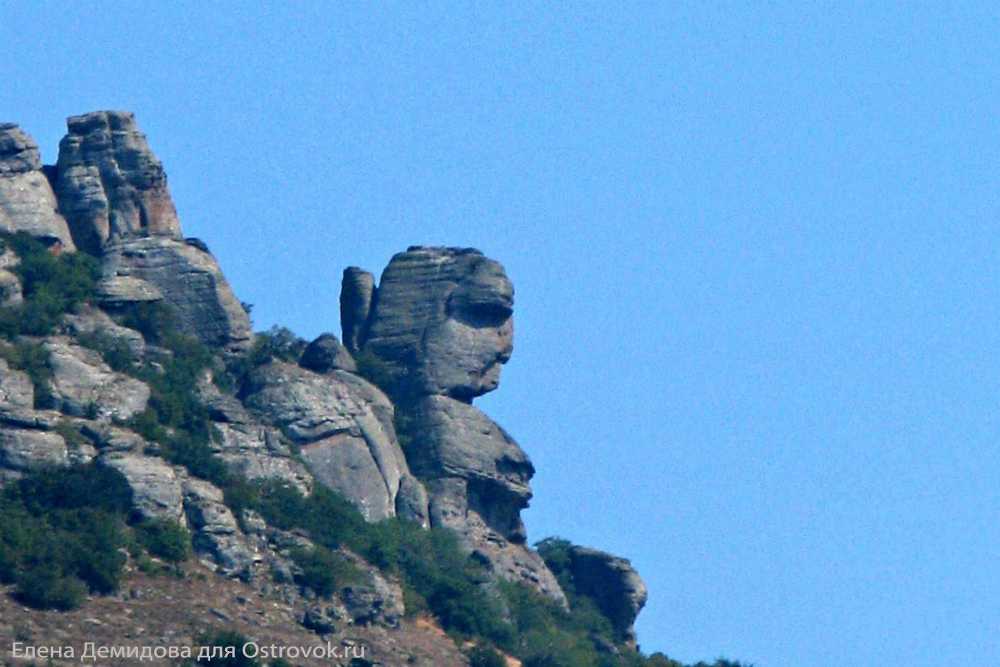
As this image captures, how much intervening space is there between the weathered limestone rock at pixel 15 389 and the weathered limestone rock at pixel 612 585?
78.3 ft

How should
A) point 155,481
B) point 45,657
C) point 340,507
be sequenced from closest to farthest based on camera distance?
point 45,657, point 155,481, point 340,507

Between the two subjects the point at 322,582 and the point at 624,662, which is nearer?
the point at 322,582

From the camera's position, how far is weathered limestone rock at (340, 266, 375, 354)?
413 feet

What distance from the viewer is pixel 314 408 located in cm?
11619

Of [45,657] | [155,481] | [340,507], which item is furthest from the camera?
[340,507]

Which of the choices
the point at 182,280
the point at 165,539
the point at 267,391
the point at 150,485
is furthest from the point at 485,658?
the point at 182,280

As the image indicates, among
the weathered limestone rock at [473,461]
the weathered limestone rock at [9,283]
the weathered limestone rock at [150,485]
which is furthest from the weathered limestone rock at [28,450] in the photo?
the weathered limestone rock at [473,461]

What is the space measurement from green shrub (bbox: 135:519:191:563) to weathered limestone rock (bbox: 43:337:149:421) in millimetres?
5491

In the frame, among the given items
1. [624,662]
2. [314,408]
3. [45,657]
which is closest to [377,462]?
[314,408]

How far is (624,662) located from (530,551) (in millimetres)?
5786

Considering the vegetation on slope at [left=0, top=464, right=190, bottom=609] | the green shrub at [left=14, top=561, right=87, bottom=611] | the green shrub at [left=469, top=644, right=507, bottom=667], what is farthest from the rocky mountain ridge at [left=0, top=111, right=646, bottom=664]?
the green shrub at [left=14, top=561, right=87, bottom=611]

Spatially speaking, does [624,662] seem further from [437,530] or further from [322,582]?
[322,582]

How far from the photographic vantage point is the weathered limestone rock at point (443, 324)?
123188mm

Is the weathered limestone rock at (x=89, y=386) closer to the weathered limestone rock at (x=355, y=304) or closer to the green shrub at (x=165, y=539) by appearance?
the green shrub at (x=165, y=539)
